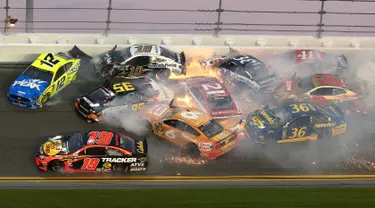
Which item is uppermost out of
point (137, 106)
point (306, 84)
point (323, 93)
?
point (306, 84)

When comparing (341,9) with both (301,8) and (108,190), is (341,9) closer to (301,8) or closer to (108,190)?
(301,8)

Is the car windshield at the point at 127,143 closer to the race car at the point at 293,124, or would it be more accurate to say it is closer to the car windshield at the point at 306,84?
the race car at the point at 293,124

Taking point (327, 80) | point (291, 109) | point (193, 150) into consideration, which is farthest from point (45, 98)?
point (327, 80)

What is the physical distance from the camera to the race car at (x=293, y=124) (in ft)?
76.7

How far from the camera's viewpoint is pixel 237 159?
74.6 ft

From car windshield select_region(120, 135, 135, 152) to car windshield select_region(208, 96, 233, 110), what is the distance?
4.12 meters

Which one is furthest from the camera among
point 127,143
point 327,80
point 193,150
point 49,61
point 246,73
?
point 246,73

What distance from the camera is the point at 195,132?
73.6ft

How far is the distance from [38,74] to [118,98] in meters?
3.81

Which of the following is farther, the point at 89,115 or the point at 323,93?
the point at 323,93

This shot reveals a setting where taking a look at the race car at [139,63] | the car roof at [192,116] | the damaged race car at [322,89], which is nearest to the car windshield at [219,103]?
the car roof at [192,116]

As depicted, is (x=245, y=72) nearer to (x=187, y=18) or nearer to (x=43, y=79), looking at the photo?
(x=43, y=79)

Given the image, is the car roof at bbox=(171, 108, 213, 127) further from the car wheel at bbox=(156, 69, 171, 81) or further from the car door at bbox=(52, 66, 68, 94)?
the car door at bbox=(52, 66, 68, 94)

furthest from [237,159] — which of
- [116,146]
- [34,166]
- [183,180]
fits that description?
[34,166]
